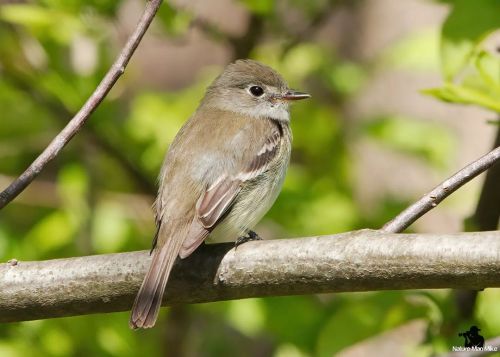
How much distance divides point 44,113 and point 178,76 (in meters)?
5.64

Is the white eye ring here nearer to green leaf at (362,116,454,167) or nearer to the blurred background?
the blurred background

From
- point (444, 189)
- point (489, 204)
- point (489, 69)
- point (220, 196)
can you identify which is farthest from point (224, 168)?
point (444, 189)

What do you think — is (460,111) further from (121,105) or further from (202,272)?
(202,272)

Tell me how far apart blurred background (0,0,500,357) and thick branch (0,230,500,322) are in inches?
27.3

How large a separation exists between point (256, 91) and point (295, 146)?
3.79ft

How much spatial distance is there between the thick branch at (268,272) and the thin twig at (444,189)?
11 centimetres

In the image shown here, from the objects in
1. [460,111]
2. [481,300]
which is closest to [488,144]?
[460,111]

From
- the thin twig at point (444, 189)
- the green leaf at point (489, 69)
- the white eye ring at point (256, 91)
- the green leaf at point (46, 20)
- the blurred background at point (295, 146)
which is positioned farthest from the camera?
the white eye ring at point (256, 91)

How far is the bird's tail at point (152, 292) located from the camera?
3230mm

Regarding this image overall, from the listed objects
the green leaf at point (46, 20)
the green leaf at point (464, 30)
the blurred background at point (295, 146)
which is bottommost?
the blurred background at point (295, 146)

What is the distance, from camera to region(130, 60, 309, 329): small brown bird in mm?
3971

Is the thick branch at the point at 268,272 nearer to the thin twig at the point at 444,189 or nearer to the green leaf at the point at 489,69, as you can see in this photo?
the thin twig at the point at 444,189

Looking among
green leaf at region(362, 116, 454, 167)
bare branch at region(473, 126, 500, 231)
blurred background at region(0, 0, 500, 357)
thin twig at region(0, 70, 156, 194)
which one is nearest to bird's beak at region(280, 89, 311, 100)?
blurred background at region(0, 0, 500, 357)

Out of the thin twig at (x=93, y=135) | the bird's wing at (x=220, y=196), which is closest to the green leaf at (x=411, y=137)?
the bird's wing at (x=220, y=196)
